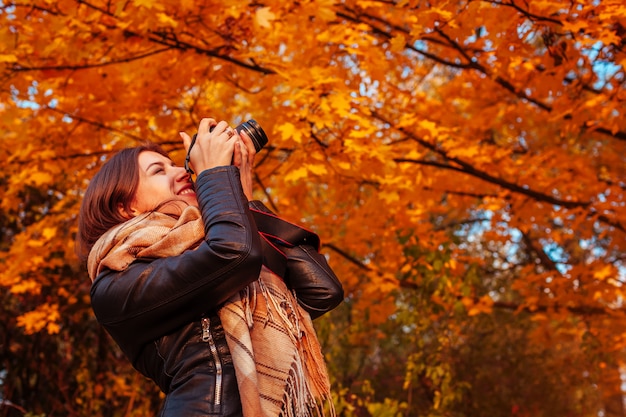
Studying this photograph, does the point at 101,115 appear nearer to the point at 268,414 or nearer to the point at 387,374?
the point at 268,414

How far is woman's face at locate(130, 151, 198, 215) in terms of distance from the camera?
1.49 metres

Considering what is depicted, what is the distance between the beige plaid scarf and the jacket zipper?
0.13ft

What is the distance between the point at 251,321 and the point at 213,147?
39cm

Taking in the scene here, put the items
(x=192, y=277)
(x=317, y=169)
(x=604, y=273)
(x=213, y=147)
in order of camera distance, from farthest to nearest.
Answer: (x=604, y=273)
(x=317, y=169)
(x=213, y=147)
(x=192, y=277)

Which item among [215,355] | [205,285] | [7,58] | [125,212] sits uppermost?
[7,58]

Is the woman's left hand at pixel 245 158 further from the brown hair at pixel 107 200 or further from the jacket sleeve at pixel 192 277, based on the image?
the brown hair at pixel 107 200

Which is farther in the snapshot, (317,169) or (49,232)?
(49,232)

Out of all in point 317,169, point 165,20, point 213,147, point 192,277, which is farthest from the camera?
point 317,169

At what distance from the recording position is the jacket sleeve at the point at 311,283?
59.8 inches

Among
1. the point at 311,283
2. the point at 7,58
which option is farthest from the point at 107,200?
the point at 7,58

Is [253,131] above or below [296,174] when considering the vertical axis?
below

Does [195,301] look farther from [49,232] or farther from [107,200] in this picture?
[49,232]

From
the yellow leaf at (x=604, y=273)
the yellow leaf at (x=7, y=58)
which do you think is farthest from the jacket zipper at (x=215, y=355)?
the yellow leaf at (x=604, y=273)

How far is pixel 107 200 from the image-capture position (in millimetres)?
1475
